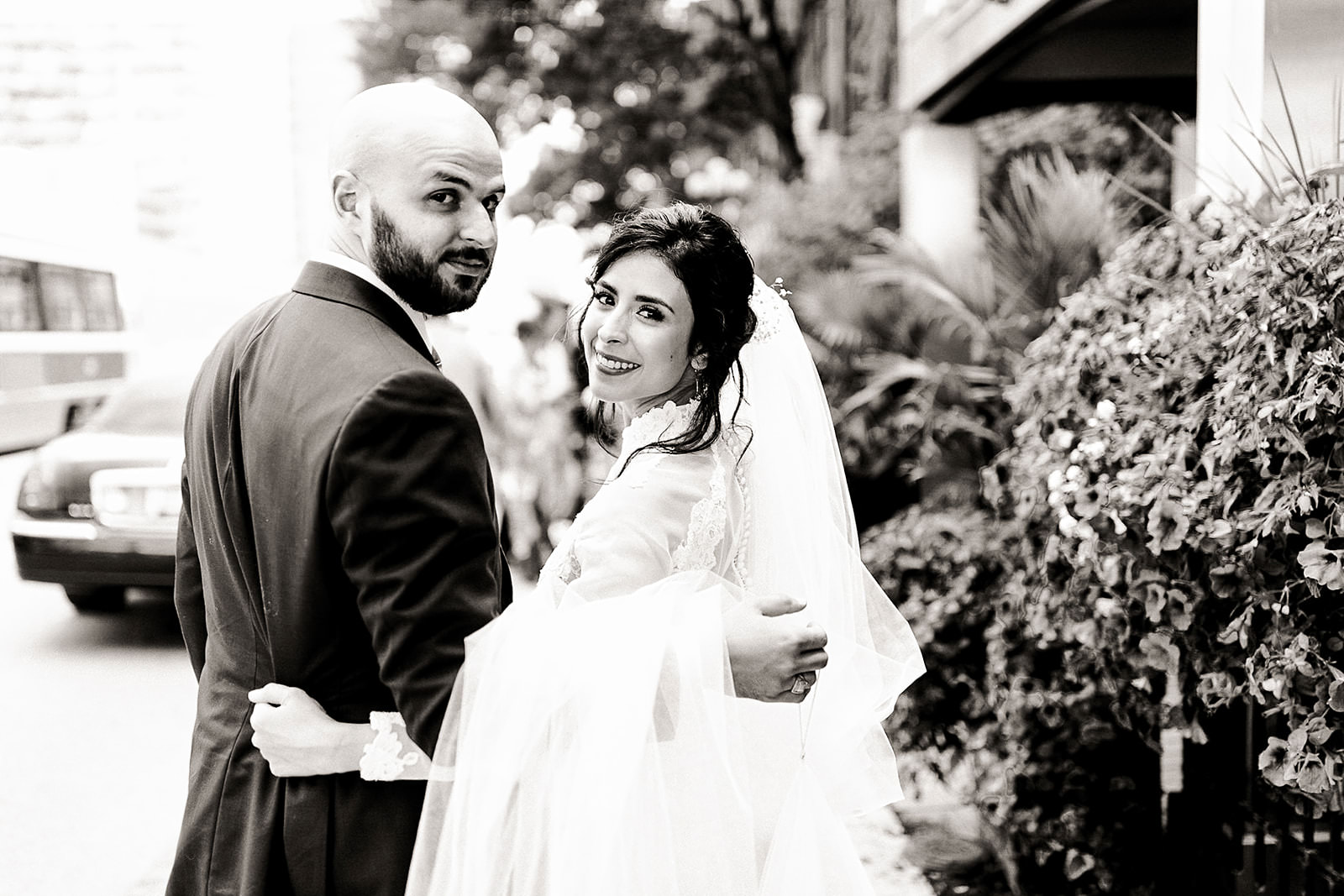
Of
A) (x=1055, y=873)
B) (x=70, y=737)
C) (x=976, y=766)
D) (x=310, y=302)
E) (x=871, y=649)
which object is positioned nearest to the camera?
(x=310, y=302)

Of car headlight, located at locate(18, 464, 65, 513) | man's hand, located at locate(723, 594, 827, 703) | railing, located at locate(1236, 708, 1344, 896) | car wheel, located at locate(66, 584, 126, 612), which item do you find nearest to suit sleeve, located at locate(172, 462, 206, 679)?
man's hand, located at locate(723, 594, 827, 703)

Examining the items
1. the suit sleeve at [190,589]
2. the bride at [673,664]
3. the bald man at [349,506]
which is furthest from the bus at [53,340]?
the bald man at [349,506]

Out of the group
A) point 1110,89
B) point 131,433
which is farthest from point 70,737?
point 1110,89

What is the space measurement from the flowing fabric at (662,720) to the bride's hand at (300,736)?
0.15 m

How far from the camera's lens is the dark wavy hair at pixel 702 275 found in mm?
2318

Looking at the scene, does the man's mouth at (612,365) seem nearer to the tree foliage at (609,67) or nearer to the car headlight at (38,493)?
the car headlight at (38,493)

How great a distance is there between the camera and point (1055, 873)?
13.7ft

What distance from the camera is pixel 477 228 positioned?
1934 mm

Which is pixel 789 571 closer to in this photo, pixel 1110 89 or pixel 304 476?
pixel 304 476

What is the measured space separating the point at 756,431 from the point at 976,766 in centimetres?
276

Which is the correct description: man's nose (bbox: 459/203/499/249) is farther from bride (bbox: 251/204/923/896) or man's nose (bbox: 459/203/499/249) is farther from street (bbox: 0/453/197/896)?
street (bbox: 0/453/197/896)

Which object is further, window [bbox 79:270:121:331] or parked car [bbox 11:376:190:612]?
parked car [bbox 11:376:190:612]

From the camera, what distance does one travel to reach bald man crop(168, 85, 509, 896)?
1653 millimetres

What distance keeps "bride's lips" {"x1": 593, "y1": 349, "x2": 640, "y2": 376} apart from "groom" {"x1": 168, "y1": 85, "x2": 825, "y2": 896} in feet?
1.25
